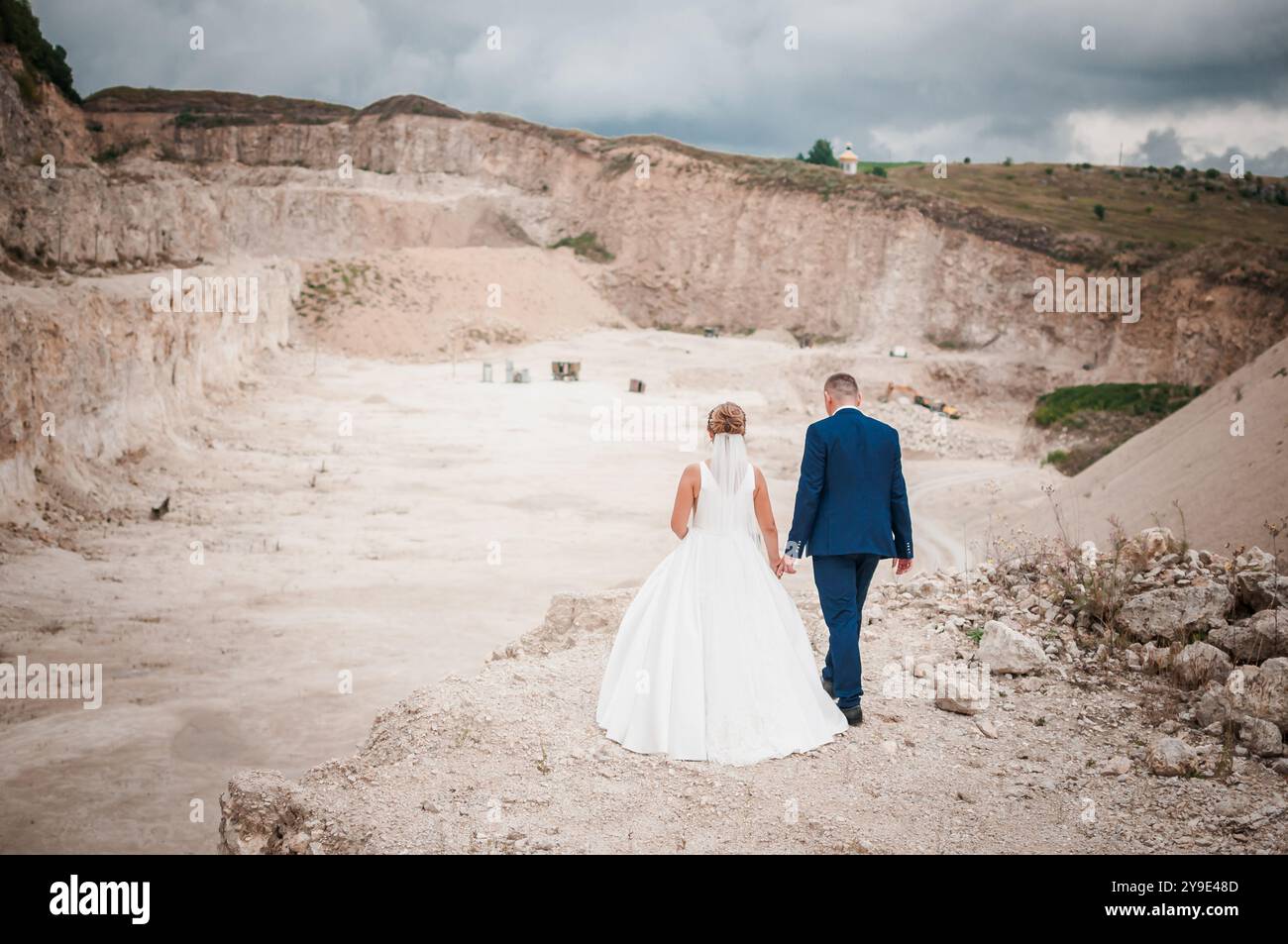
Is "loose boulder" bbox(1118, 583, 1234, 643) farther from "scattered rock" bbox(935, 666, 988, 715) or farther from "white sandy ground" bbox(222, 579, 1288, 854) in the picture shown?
"scattered rock" bbox(935, 666, 988, 715)

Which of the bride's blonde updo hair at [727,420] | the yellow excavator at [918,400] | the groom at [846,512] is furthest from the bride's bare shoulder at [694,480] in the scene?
the yellow excavator at [918,400]

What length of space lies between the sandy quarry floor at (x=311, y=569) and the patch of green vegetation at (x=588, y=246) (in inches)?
966

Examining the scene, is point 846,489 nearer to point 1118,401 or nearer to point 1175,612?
point 1175,612

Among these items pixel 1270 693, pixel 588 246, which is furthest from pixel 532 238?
pixel 1270 693

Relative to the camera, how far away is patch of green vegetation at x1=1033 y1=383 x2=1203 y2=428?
2434 centimetres

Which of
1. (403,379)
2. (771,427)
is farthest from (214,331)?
(771,427)

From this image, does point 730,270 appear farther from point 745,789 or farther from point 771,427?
point 745,789

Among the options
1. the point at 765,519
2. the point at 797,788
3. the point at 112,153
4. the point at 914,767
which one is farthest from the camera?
the point at 112,153

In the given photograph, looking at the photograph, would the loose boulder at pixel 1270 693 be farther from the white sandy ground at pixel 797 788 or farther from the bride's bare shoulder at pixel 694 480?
the bride's bare shoulder at pixel 694 480

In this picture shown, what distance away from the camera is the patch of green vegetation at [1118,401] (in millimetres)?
24344

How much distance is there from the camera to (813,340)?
146 feet

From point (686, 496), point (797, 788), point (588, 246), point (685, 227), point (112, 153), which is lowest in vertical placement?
point (797, 788)

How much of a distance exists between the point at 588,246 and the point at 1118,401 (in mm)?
32719

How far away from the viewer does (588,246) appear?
52062mm
